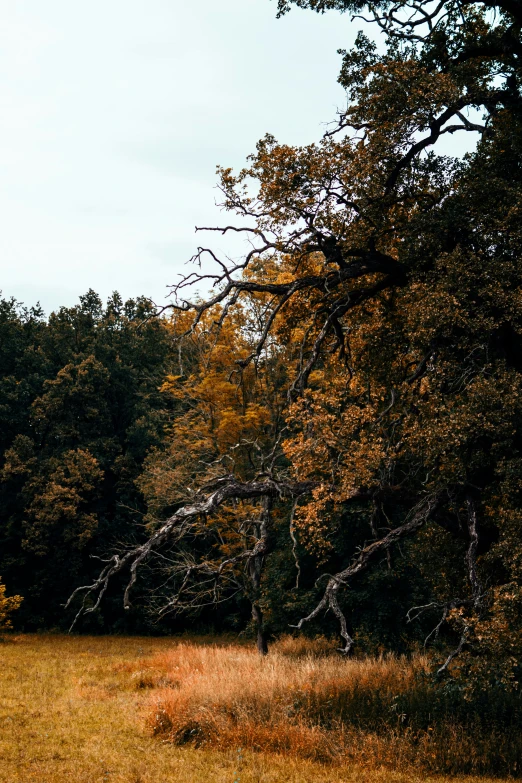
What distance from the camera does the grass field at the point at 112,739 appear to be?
30.3ft

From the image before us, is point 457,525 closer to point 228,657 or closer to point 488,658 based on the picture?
point 488,658

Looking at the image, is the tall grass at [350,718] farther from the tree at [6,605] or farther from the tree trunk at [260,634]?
the tree at [6,605]

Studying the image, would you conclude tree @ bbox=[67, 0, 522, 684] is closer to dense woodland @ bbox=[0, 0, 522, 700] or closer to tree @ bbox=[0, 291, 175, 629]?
dense woodland @ bbox=[0, 0, 522, 700]

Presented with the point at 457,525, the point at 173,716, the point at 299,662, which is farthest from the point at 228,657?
the point at 457,525

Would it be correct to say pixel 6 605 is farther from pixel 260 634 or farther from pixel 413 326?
pixel 413 326

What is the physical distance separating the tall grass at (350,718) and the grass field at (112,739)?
305 mm

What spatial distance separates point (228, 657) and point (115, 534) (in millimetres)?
15218

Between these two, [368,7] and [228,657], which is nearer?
[368,7]

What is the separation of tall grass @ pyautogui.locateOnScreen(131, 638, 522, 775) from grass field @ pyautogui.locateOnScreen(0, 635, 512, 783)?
305 millimetres

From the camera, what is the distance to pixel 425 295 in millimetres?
10344

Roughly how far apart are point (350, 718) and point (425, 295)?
6.40m

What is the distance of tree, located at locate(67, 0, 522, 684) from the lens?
9672 millimetres

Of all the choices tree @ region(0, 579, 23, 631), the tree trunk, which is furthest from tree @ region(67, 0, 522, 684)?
tree @ region(0, 579, 23, 631)

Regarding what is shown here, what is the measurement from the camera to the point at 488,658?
29.8ft
